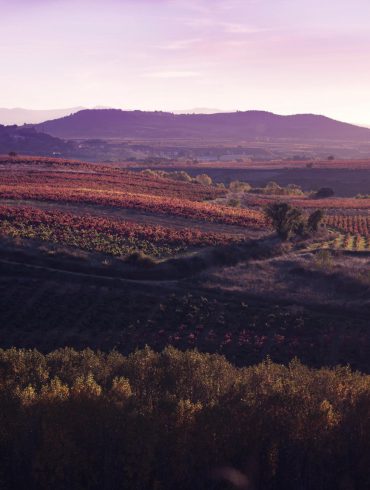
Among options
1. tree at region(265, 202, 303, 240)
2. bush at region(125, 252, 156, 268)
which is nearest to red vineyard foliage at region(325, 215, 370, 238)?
tree at region(265, 202, 303, 240)

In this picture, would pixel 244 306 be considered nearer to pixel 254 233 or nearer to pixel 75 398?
pixel 75 398

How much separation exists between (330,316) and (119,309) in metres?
14.5

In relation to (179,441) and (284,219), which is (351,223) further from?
(179,441)

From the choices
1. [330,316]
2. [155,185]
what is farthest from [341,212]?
[330,316]

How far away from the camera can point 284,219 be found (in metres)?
59.2

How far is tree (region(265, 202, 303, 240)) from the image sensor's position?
192 feet

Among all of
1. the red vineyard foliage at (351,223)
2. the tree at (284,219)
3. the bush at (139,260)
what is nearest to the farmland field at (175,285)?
the bush at (139,260)

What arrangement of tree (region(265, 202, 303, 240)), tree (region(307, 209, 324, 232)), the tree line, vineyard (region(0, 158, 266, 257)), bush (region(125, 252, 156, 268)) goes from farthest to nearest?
tree (region(307, 209, 324, 232))
tree (region(265, 202, 303, 240))
vineyard (region(0, 158, 266, 257))
bush (region(125, 252, 156, 268))
the tree line

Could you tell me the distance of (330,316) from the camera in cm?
3847

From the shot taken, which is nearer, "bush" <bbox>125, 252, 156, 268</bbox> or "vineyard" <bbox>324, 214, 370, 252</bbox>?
"bush" <bbox>125, 252, 156, 268</bbox>

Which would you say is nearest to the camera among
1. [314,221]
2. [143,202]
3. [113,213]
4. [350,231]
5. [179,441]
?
[179,441]

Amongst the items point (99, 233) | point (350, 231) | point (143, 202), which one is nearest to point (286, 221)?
point (350, 231)

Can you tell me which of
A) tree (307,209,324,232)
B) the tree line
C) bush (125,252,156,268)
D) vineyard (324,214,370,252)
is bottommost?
the tree line

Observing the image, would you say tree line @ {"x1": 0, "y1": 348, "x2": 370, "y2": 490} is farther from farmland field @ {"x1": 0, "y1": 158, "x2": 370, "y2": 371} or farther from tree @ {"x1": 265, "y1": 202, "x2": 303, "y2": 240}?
tree @ {"x1": 265, "y1": 202, "x2": 303, "y2": 240}
